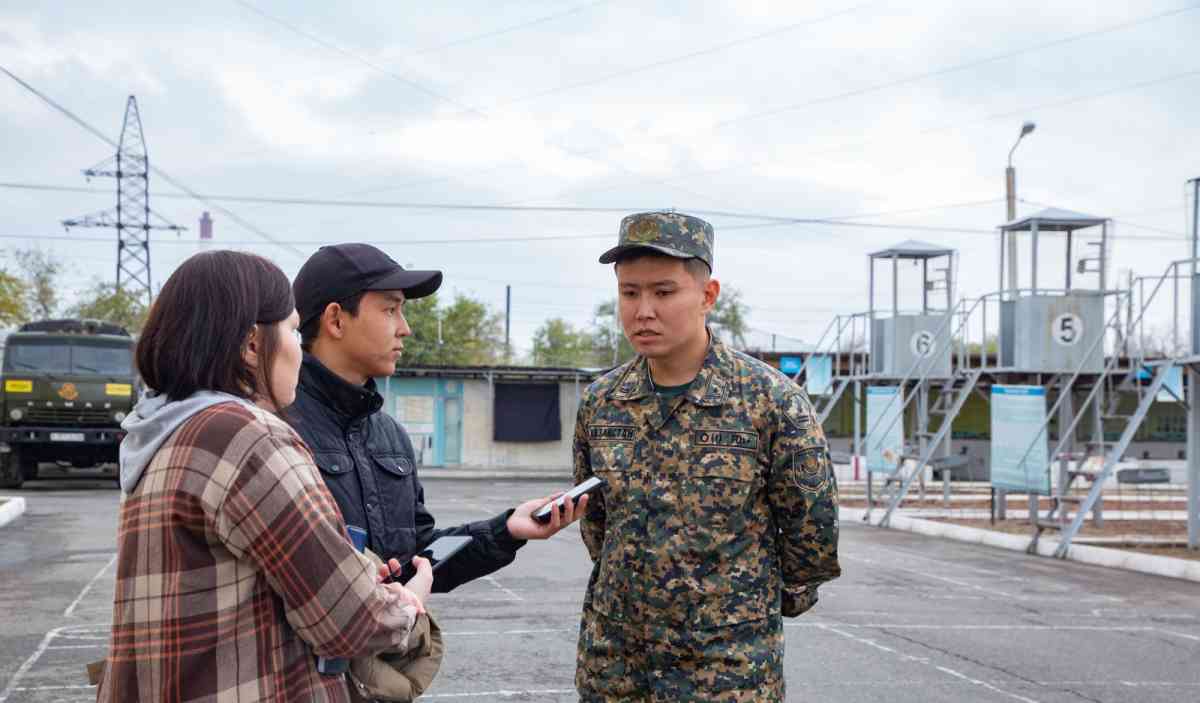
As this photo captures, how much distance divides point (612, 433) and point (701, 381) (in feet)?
0.96

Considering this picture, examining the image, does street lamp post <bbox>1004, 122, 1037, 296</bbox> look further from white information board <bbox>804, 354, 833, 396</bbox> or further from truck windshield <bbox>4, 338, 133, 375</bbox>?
truck windshield <bbox>4, 338, 133, 375</bbox>

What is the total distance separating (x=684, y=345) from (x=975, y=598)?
27.5ft

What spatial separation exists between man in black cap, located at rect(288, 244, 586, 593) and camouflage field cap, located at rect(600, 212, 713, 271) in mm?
553

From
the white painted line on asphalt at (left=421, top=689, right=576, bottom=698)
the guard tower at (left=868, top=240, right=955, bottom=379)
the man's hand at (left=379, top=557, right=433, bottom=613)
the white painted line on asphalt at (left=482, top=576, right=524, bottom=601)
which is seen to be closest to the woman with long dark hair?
the man's hand at (left=379, top=557, right=433, bottom=613)

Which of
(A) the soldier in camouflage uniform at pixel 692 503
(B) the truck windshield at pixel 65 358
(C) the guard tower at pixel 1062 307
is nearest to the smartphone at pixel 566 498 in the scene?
(A) the soldier in camouflage uniform at pixel 692 503

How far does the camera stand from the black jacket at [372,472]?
3.12m

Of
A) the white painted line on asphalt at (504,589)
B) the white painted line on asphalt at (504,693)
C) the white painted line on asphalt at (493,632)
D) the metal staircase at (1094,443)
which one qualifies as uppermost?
the metal staircase at (1094,443)

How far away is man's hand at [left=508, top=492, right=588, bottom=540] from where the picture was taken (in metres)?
3.40

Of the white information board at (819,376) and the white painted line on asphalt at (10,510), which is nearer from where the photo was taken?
the white painted line on asphalt at (10,510)

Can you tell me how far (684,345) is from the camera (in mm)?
3648

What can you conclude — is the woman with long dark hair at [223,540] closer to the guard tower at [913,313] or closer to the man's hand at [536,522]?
the man's hand at [536,522]

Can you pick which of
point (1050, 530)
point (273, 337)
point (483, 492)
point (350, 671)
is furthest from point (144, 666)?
point (483, 492)

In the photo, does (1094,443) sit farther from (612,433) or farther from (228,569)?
(228,569)

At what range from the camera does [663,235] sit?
3582mm
